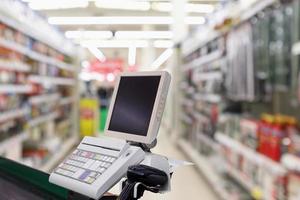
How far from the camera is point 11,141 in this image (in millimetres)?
4074

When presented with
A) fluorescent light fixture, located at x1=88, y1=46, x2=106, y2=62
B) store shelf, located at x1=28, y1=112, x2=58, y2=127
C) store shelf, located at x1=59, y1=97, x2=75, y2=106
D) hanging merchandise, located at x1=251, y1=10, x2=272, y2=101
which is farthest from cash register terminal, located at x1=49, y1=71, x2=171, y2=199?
fluorescent light fixture, located at x1=88, y1=46, x2=106, y2=62

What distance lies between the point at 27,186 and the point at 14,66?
3.30 meters

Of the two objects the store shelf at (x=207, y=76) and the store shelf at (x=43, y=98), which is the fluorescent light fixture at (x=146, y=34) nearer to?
the store shelf at (x=207, y=76)

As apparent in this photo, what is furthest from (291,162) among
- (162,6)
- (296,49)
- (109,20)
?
(109,20)

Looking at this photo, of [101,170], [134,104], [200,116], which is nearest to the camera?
[101,170]

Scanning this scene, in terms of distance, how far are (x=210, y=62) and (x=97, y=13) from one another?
667 cm

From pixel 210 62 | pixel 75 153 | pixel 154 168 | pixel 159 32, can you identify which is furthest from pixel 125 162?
pixel 159 32

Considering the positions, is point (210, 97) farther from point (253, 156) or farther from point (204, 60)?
point (253, 156)

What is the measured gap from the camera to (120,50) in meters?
20.8

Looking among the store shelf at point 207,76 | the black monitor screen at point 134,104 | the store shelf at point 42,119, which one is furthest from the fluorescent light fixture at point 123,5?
the black monitor screen at point 134,104

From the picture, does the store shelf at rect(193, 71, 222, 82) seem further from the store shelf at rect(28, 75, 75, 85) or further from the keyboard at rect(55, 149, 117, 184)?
the keyboard at rect(55, 149, 117, 184)

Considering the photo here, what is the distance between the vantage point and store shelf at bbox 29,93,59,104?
518 centimetres

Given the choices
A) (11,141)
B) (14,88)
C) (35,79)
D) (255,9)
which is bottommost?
(11,141)

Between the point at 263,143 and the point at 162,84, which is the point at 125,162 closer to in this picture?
the point at 162,84
